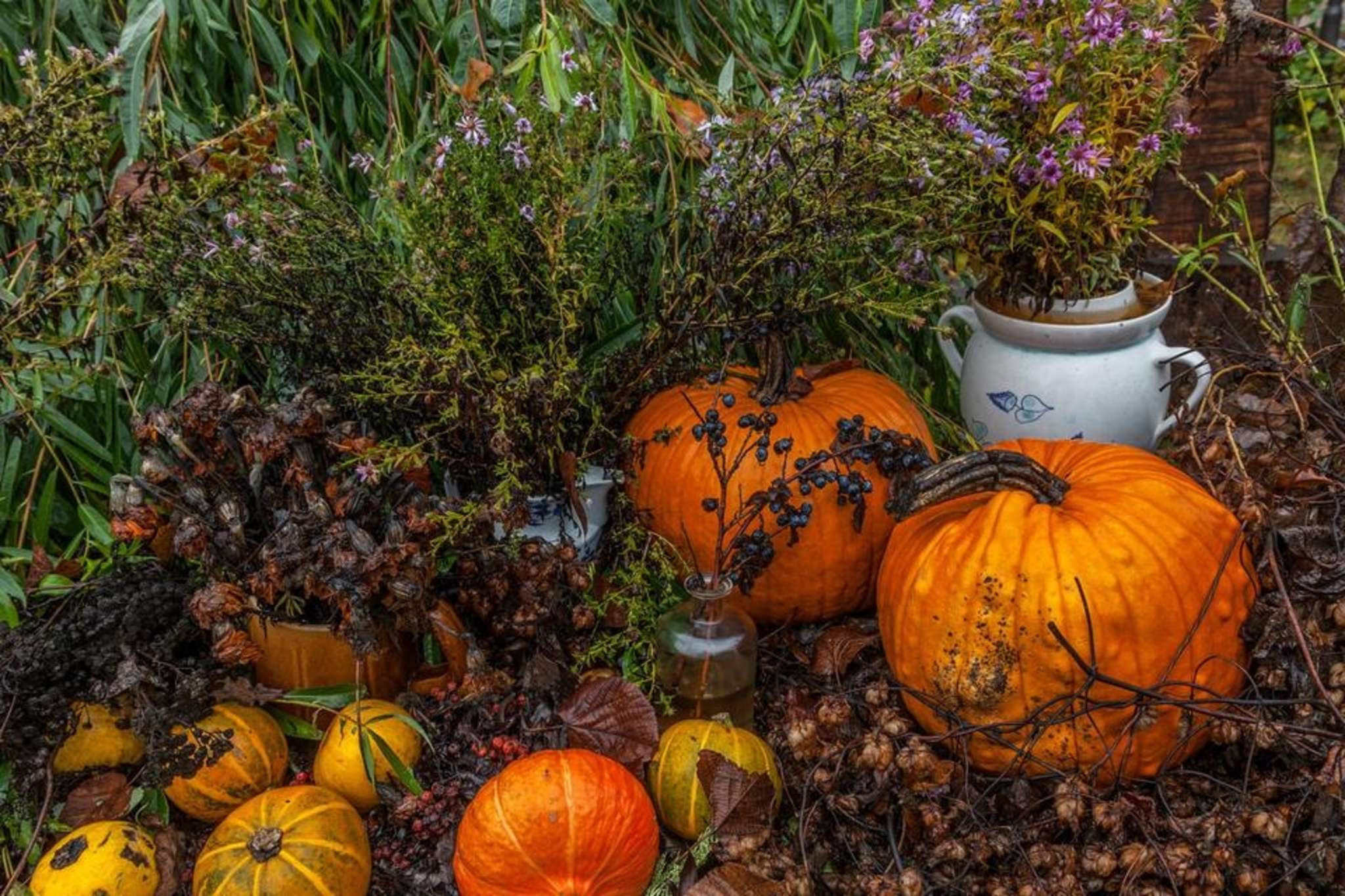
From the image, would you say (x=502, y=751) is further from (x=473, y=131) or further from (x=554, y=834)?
(x=473, y=131)

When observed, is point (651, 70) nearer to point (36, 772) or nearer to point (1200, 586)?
point (1200, 586)

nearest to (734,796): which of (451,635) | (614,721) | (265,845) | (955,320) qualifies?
Answer: (614,721)

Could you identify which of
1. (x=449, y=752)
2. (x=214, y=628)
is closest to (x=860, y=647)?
(x=449, y=752)

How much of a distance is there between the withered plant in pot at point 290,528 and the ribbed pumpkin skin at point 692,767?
40cm

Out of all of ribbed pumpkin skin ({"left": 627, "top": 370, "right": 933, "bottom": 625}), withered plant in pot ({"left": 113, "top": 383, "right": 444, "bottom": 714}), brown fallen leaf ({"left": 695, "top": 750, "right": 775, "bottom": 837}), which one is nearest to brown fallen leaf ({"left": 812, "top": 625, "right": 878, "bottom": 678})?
ribbed pumpkin skin ({"left": 627, "top": 370, "right": 933, "bottom": 625})

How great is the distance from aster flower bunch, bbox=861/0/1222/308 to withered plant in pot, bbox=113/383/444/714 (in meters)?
0.96

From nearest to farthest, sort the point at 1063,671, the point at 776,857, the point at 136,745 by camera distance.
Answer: the point at 776,857 < the point at 1063,671 < the point at 136,745

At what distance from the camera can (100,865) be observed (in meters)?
1.58

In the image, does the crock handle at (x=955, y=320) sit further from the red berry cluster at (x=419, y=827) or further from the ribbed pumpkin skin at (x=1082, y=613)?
the red berry cluster at (x=419, y=827)

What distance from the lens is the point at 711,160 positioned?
6.40 ft

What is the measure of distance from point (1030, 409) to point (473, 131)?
1058 millimetres

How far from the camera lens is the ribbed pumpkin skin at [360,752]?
5.58 ft

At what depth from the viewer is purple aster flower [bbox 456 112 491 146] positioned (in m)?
1.77

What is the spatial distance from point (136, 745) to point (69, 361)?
26.4 inches
